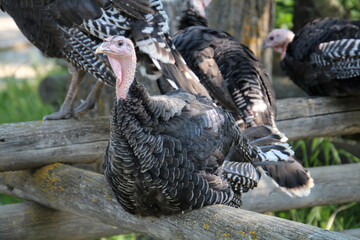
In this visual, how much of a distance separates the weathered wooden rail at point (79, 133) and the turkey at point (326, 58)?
0.60ft

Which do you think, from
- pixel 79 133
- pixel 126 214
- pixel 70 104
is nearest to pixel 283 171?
pixel 126 214

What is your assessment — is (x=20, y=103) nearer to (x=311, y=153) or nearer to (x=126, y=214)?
(x=311, y=153)

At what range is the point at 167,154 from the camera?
8.82 feet

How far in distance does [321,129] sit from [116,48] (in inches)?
83.9

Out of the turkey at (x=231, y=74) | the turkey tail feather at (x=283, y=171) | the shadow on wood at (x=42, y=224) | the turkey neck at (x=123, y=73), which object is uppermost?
the turkey neck at (x=123, y=73)

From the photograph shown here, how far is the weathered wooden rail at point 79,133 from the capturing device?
11.4 feet

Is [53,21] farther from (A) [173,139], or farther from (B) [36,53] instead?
(B) [36,53]

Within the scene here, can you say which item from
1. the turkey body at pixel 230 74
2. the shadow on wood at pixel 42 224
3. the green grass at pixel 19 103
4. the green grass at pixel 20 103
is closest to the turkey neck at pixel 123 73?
the turkey body at pixel 230 74

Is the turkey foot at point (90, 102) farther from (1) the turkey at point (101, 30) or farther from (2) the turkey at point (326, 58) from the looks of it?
(2) the turkey at point (326, 58)

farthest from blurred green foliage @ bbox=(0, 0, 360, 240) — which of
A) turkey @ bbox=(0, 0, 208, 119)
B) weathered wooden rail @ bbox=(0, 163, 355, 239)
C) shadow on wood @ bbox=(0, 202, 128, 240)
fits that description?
turkey @ bbox=(0, 0, 208, 119)

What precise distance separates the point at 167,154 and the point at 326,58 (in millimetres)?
2136

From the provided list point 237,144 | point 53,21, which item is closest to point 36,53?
point 53,21

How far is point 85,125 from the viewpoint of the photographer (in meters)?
3.74

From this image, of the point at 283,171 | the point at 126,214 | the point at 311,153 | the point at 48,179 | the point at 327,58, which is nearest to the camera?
the point at 126,214
